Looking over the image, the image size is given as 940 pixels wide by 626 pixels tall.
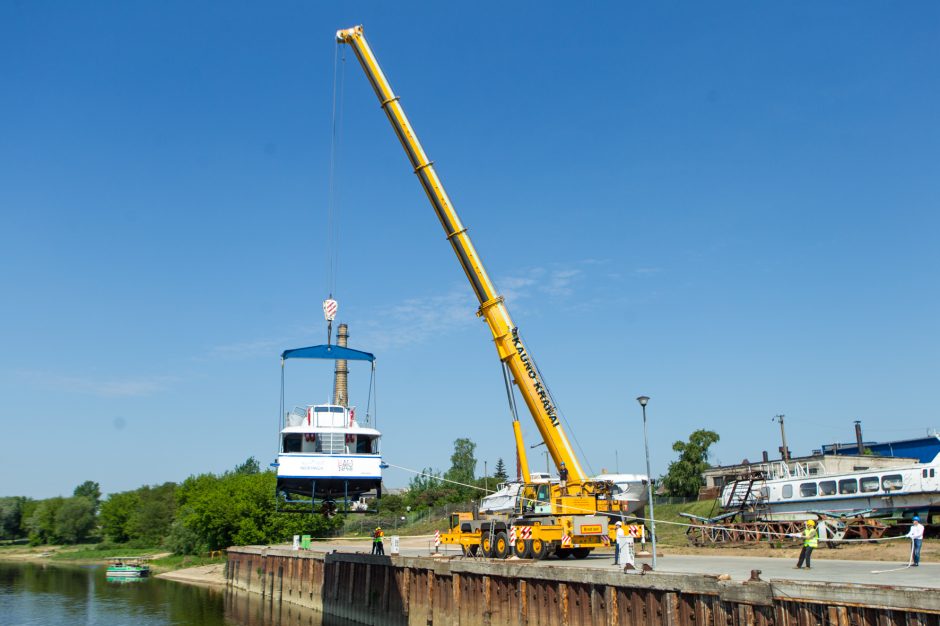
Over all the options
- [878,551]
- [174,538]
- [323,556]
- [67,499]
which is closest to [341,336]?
[174,538]

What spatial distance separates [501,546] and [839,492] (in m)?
16.4

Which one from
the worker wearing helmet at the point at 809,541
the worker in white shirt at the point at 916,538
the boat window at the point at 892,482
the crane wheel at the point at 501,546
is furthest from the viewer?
the boat window at the point at 892,482

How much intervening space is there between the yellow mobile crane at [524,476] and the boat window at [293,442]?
7.76 metres

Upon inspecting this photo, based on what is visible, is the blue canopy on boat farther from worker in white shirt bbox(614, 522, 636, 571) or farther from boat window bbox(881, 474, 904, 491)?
boat window bbox(881, 474, 904, 491)

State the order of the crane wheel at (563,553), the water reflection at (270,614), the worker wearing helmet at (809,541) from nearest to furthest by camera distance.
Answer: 1. the worker wearing helmet at (809,541)
2. the crane wheel at (563,553)
3. the water reflection at (270,614)

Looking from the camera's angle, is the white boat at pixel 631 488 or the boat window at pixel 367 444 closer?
the boat window at pixel 367 444

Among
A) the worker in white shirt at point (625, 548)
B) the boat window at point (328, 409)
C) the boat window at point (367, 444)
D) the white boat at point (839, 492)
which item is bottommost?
the worker in white shirt at point (625, 548)

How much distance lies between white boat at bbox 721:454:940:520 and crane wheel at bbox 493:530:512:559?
14978 mm

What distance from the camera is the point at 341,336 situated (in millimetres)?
82750

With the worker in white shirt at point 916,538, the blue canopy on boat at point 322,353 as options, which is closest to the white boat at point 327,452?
the blue canopy on boat at point 322,353

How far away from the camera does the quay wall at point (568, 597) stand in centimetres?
1341

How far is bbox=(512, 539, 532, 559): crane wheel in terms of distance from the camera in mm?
26077

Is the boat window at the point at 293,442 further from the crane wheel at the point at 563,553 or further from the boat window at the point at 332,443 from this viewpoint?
the crane wheel at the point at 563,553

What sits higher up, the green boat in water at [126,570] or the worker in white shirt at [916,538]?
the worker in white shirt at [916,538]
